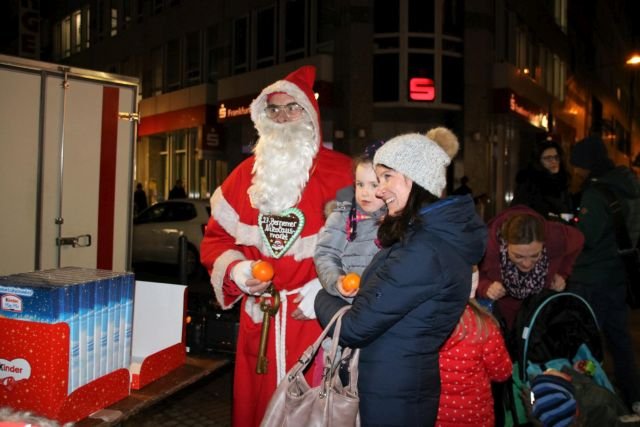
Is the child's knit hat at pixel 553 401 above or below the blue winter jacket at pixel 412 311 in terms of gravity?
below

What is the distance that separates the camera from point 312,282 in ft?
9.63

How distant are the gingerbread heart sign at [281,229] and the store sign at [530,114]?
16681 millimetres

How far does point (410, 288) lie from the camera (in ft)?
7.02

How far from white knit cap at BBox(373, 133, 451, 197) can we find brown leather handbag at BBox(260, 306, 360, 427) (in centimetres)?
60

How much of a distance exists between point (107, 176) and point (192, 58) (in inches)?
738

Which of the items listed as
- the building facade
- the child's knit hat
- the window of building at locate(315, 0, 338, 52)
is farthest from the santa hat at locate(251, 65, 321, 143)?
the window of building at locate(315, 0, 338, 52)

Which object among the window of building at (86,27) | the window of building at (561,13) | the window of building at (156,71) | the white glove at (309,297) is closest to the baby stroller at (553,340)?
the white glove at (309,297)

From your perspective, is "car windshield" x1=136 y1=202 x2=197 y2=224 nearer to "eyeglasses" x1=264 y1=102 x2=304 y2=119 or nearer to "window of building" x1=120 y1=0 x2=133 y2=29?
"eyeglasses" x1=264 y1=102 x2=304 y2=119

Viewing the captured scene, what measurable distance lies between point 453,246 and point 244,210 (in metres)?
1.32

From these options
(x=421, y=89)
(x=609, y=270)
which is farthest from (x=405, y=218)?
(x=421, y=89)

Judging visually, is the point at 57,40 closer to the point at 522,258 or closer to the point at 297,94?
the point at 297,94

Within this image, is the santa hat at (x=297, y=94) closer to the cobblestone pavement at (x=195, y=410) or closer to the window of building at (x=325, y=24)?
the cobblestone pavement at (x=195, y=410)

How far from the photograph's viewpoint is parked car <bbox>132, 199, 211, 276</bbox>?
38.8ft

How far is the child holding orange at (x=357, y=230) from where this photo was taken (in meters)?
2.81
